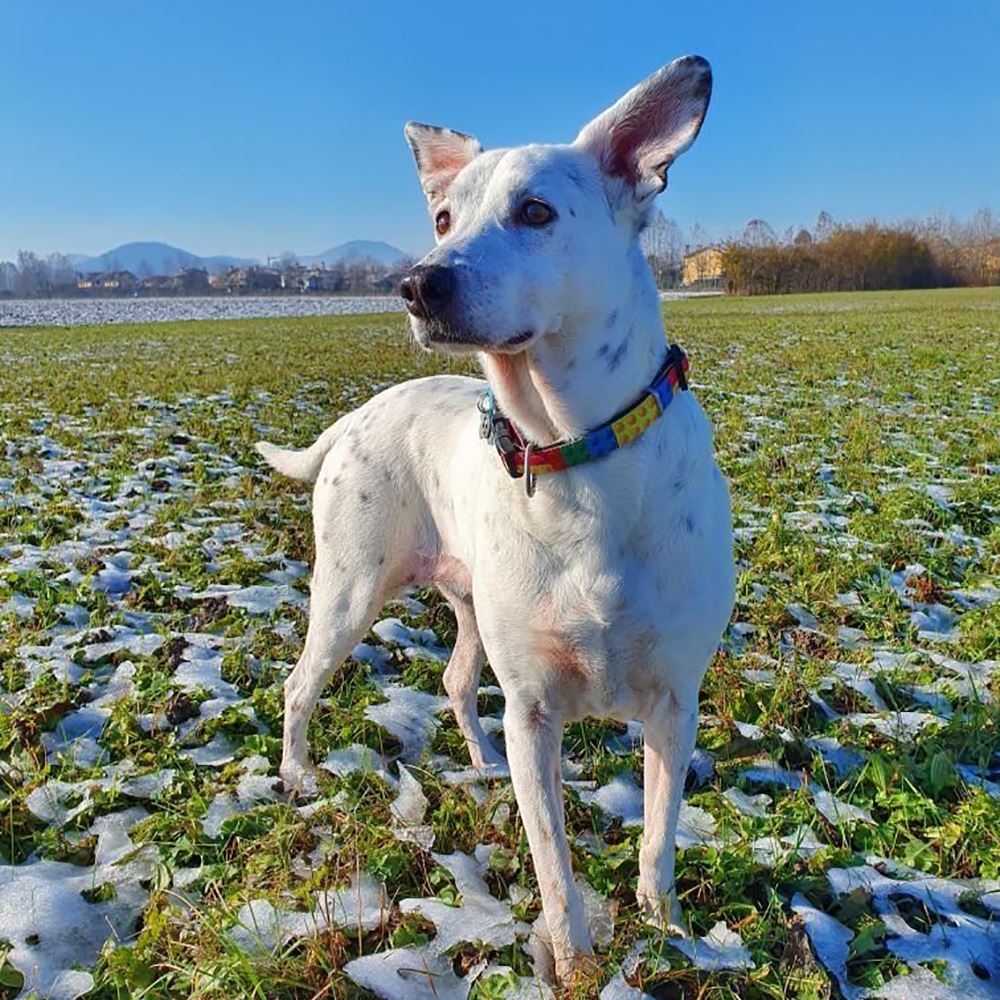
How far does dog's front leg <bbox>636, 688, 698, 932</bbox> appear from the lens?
2.35 m

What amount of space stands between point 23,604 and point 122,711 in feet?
4.90

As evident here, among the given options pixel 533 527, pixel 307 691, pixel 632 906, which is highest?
pixel 533 527

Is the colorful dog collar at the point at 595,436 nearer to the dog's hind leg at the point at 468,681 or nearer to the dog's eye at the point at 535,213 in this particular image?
the dog's eye at the point at 535,213

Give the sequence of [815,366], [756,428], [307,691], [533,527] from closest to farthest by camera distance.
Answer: [533,527], [307,691], [756,428], [815,366]

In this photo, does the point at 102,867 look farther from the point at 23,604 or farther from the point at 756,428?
the point at 756,428

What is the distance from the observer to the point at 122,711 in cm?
338

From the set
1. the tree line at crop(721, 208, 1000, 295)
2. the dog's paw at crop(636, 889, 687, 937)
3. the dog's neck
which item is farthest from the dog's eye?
the tree line at crop(721, 208, 1000, 295)

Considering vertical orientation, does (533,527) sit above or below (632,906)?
above

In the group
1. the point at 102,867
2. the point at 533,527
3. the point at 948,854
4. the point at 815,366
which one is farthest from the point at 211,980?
the point at 815,366

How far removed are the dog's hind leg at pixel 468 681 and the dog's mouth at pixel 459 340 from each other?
53.8 inches

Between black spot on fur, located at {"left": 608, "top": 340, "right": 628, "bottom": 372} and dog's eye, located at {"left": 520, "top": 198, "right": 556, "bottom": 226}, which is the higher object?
dog's eye, located at {"left": 520, "top": 198, "right": 556, "bottom": 226}

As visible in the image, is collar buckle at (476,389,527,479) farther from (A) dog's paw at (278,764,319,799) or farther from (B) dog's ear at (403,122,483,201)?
(A) dog's paw at (278,764,319,799)

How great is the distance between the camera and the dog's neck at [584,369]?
216cm

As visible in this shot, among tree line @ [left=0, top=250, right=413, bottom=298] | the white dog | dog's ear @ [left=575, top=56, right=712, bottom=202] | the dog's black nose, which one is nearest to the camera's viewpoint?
the dog's black nose
